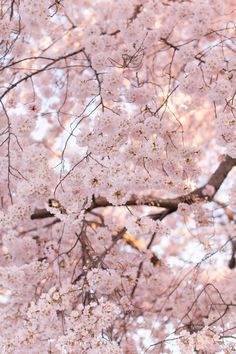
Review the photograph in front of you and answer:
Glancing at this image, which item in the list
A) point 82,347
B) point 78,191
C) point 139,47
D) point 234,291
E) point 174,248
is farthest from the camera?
point 174,248

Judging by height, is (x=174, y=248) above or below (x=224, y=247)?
above

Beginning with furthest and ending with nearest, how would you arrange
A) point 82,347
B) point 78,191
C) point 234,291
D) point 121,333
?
1. point 234,291
2. point 121,333
3. point 78,191
4. point 82,347

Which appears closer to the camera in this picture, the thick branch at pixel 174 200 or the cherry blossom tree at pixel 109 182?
the cherry blossom tree at pixel 109 182

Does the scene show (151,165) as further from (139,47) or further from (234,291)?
(234,291)

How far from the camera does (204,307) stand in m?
6.43

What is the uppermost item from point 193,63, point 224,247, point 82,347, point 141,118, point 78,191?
point 193,63

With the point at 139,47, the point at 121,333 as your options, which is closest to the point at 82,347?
the point at 121,333

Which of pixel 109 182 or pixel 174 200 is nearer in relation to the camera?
pixel 109 182

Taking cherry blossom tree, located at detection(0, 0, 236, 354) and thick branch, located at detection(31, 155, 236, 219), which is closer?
cherry blossom tree, located at detection(0, 0, 236, 354)

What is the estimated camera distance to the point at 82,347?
3848mm

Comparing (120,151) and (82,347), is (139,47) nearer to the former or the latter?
(120,151)

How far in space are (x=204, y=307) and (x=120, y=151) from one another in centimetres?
246

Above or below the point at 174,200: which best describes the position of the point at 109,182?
below

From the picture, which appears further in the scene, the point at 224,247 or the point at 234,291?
the point at 234,291
